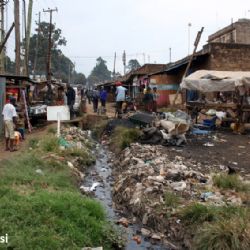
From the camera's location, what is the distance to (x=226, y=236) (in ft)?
17.7

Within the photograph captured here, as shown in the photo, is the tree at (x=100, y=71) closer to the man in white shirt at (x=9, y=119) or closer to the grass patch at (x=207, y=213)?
the man in white shirt at (x=9, y=119)

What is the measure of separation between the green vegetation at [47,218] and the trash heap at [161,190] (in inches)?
34.2

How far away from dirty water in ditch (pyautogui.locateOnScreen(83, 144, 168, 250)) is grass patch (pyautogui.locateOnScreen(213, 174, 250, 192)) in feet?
5.86

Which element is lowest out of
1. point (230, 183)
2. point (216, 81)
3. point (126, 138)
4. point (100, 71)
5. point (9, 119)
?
point (230, 183)

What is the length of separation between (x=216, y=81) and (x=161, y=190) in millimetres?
9669

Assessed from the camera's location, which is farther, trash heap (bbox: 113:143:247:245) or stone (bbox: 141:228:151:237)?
trash heap (bbox: 113:143:247:245)

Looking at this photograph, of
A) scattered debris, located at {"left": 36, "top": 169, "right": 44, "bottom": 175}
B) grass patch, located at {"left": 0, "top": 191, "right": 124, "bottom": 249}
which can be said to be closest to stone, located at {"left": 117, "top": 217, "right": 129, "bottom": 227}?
grass patch, located at {"left": 0, "top": 191, "right": 124, "bottom": 249}

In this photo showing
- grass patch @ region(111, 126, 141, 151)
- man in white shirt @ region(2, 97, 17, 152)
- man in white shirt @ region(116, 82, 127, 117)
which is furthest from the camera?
man in white shirt @ region(116, 82, 127, 117)

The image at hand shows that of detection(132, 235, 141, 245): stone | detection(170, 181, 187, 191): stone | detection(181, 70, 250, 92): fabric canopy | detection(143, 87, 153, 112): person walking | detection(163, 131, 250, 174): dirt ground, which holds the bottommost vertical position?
detection(132, 235, 141, 245): stone

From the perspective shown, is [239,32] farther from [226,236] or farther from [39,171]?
[226,236]

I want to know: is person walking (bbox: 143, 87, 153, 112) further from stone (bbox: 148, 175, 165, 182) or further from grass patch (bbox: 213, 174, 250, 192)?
grass patch (bbox: 213, 174, 250, 192)

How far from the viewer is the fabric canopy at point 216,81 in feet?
51.0

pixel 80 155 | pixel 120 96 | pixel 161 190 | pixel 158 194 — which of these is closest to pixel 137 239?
pixel 158 194

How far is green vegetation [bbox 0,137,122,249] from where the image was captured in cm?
536
